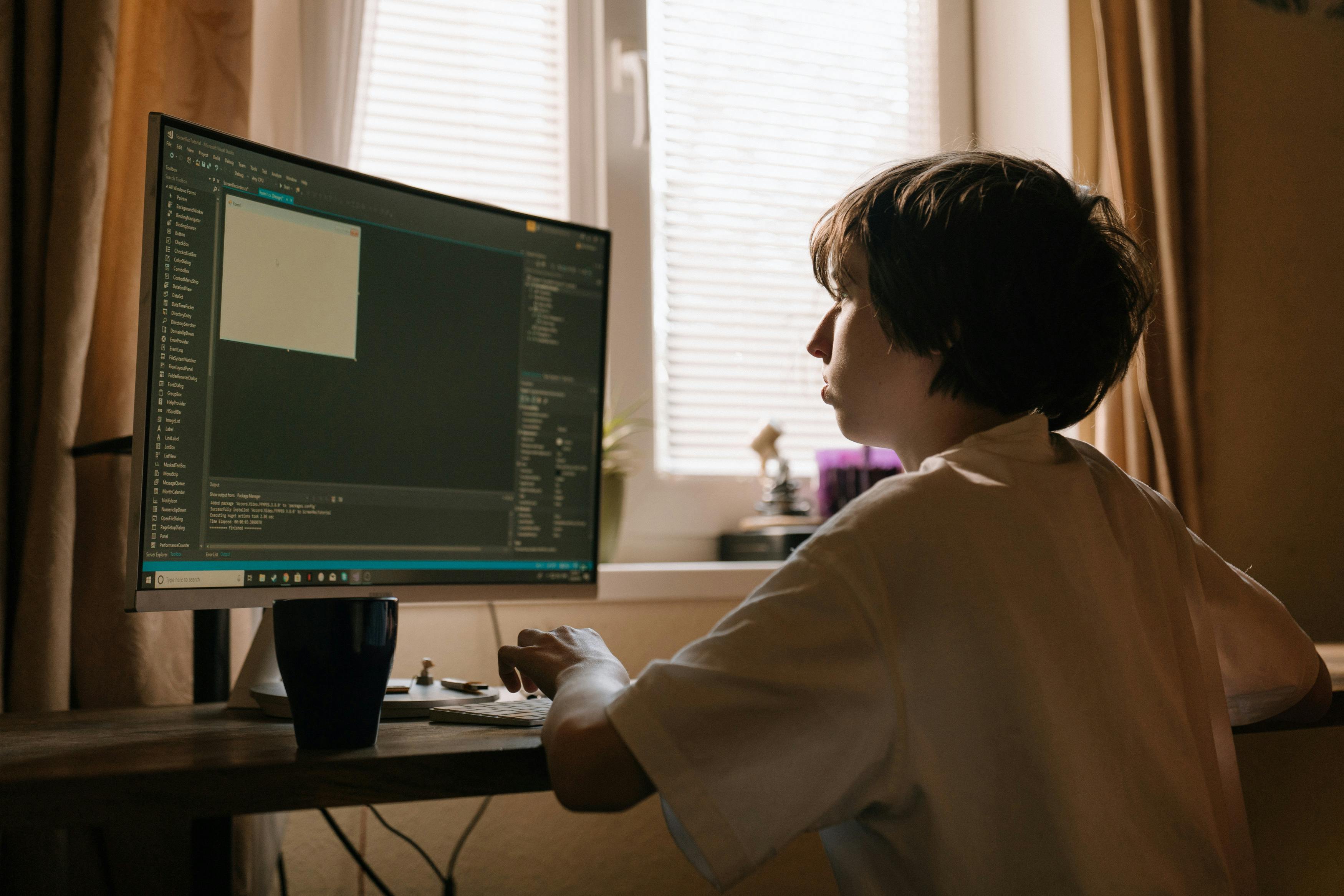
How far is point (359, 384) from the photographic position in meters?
0.96

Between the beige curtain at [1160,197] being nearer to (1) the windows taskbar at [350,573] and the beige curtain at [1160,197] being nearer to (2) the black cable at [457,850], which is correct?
(1) the windows taskbar at [350,573]

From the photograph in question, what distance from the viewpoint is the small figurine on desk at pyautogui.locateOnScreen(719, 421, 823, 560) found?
5.95 ft

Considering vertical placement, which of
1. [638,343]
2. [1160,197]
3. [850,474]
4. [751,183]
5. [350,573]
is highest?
[751,183]

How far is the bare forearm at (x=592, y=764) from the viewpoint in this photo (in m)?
0.59

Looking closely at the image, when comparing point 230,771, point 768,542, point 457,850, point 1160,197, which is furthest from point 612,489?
point 230,771

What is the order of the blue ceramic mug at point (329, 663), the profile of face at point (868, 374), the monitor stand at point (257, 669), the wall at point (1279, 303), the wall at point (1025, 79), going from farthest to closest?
1. the wall at point (1025, 79)
2. the wall at point (1279, 303)
3. the monitor stand at point (257, 669)
4. the profile of face at point (868, 374)
5. the blue ceramic mug at point (329, 663)

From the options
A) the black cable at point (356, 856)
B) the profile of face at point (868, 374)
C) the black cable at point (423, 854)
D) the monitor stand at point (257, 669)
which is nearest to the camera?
the profile of face at point (868, 374)

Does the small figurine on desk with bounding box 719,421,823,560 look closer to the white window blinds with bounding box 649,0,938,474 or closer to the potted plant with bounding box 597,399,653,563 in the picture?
the white window blinds with bounding box 649,0,938,474

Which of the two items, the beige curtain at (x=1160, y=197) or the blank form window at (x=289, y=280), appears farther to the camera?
the beige curtain at (x=1160, y=197)

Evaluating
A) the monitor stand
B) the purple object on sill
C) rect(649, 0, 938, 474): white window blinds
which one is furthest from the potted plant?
the monitor stand

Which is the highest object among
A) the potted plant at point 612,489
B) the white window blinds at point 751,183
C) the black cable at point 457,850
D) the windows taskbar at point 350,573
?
the white window blinds at point 751,183

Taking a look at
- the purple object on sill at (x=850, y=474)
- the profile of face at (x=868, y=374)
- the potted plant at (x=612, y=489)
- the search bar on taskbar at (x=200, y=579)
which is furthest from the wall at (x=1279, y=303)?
the search bar on taskbar at (x=200, y=579)

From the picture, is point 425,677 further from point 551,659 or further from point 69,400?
point 69,400

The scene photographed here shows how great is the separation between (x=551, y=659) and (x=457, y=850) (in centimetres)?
88
